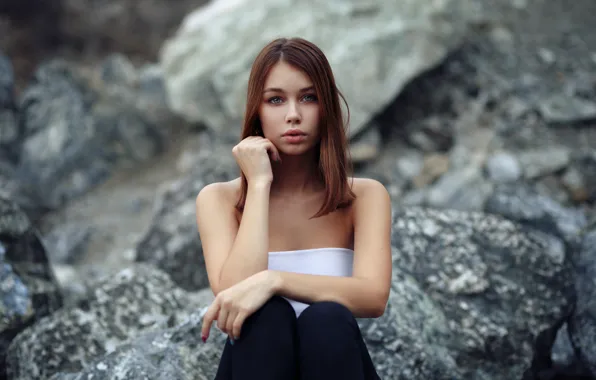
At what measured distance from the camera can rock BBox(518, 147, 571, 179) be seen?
568 centimetres

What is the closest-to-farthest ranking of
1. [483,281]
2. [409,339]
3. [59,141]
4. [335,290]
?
1. [335,290]
2. [409,339]
3. [483,281]
4. [59,141]

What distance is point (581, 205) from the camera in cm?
548

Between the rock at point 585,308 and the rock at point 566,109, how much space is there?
2.85 metres

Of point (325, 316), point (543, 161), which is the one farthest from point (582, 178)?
point (325, 316)

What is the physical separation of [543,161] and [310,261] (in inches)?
159

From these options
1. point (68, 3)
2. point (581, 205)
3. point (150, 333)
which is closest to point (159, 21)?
point (68, 3)

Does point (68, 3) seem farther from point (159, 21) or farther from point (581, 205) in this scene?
point (581, 205)

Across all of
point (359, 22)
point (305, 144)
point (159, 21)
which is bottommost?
point (305, 144)

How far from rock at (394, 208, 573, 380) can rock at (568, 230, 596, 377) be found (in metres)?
0.12

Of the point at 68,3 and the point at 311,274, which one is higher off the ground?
the point at 68,3

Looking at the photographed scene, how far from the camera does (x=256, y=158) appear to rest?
235 centimetres

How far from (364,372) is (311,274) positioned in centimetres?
41

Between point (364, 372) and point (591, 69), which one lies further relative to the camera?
point (591, 69)

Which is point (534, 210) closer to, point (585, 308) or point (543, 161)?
point (543, 161)
